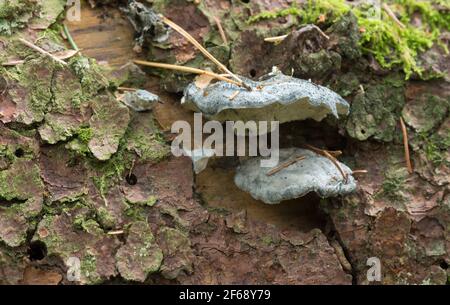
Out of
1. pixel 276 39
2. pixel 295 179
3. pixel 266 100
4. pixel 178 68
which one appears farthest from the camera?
pixel 276 39

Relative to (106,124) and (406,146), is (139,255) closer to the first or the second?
(106,124)

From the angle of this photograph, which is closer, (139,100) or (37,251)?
(37,251)

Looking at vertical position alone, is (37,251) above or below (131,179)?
below

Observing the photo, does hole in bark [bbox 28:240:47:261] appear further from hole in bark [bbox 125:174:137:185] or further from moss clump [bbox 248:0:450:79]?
moss clump [bbox 248:0:450:79]

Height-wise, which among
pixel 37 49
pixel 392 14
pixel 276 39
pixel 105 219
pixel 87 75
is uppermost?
pixel 392 14

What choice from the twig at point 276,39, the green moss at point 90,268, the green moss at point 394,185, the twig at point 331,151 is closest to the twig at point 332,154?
the twig at point 331,151

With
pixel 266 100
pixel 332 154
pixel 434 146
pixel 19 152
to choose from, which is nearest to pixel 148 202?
pixel 19 152

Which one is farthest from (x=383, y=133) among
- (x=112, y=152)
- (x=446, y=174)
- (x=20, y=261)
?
(x=20, y=261)

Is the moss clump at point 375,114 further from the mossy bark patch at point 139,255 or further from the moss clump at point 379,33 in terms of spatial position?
the mossy bark patch at point 139,255
